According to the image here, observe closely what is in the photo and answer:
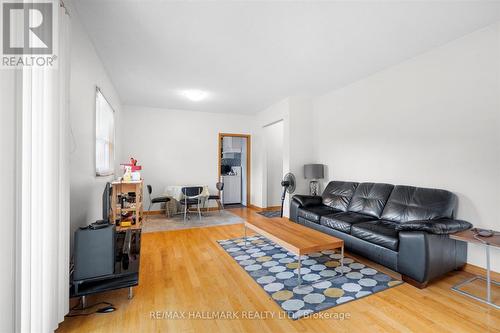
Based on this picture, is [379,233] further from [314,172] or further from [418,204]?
[314,172]

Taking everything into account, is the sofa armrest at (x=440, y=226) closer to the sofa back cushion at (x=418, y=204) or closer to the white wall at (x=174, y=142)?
the sofa back cushion at (x=418, y=204)

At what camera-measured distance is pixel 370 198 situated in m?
3.55

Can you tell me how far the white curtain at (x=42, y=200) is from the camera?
146 cm

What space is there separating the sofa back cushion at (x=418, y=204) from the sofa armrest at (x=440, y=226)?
0.54ft

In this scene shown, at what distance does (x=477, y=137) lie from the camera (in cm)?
263

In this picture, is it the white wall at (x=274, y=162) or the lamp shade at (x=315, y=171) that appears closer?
the lamp shade at (x=315, y=171)

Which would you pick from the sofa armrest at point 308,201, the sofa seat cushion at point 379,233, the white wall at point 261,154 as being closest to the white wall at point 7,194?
the sofa seat cushion at point 379,233

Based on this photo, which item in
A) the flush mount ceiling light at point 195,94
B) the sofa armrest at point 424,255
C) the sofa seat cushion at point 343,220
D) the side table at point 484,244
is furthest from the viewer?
the flush mount ceiling light at point 195,94

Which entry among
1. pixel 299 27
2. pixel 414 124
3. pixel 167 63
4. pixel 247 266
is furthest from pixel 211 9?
pixel 414 124

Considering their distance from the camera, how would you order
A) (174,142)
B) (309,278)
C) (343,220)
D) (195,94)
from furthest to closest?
(174,142) → (195,94) → (343,220) → (309,278)

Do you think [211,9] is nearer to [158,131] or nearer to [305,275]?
[305,275]

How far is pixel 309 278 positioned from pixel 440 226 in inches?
56.6

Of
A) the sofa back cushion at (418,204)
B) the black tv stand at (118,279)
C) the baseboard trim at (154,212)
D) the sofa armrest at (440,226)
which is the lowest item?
the baseboard trim at (154,212)

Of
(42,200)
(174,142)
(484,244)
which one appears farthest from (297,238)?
(174,142)
